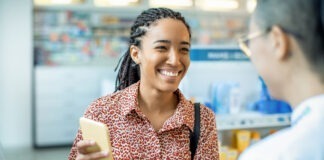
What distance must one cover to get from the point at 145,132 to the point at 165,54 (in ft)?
1.12

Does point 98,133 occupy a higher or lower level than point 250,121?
higher

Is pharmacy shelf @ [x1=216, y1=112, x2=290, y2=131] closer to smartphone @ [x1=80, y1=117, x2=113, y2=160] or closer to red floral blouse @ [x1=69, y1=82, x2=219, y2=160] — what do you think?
red floral blouse @ [x1=69, y1=82, x2=219, y2=160]

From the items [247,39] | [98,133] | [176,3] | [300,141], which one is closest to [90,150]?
[98,133]

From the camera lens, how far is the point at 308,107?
0.93m

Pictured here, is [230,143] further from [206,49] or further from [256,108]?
[206,49]

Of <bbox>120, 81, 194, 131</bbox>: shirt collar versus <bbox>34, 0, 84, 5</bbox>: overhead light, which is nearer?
<bbox>120, 81, 194, 131</bbox>: shirt collar

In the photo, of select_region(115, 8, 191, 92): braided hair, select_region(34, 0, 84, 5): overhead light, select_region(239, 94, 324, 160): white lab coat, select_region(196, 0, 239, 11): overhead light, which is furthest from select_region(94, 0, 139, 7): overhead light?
select_region(239, 94, 324, 160): white lab coat

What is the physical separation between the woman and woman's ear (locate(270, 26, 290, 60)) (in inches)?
31.0

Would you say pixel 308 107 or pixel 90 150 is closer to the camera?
pixel 308 107

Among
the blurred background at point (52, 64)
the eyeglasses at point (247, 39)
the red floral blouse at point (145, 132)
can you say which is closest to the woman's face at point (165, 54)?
the red floral blouse at point (145, 132)

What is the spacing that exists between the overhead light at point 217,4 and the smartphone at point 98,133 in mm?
6177

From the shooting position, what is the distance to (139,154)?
1744 millimetres

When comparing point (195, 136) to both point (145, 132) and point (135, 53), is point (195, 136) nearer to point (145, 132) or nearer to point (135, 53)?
point (145, 132)

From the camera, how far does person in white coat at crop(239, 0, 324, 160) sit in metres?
0.89
